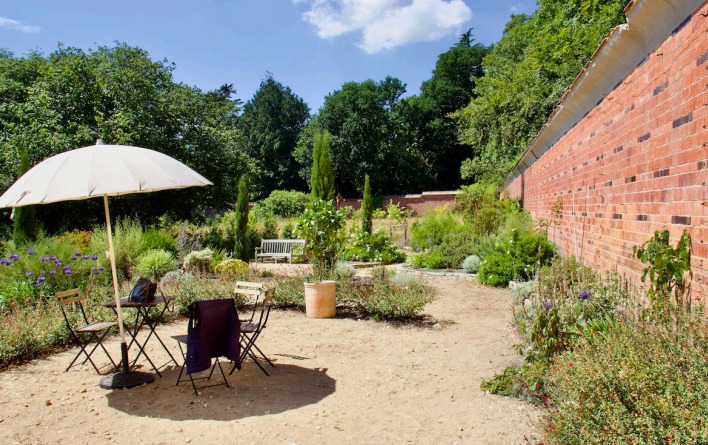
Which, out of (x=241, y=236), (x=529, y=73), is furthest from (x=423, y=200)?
(x=241, y=236)

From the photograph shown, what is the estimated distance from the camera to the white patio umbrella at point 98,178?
12.7 feet

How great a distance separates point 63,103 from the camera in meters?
15.8

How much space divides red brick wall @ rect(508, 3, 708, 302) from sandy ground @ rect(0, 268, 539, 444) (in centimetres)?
159

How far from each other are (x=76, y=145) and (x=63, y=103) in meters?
1.88

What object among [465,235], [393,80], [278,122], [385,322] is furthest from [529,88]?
[278,122]

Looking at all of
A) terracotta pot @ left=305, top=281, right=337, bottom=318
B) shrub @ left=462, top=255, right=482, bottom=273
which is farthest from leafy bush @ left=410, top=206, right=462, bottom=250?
terracotta pot @ left=305, top=281, right=337, bottom=318

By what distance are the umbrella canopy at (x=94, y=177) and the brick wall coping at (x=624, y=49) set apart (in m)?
3.92

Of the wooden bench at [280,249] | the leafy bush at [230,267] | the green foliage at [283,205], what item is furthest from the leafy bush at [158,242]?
the green foliage at [283,205]

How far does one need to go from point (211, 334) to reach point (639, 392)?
3.20 meters

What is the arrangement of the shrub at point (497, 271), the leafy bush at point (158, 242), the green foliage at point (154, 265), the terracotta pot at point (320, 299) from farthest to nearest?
the leafy bush at point (158, 242), the green foliage at point (154, 265), the shrub at point (497, 271), the terracotta pot at point (320, 299)

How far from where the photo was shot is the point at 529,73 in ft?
65.3

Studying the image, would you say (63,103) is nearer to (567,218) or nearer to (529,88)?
(567,218)

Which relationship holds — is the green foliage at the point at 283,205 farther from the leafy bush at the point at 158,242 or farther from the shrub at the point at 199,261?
the shrub at the point at 199,261

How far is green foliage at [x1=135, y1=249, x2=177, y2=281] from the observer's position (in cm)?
1001
